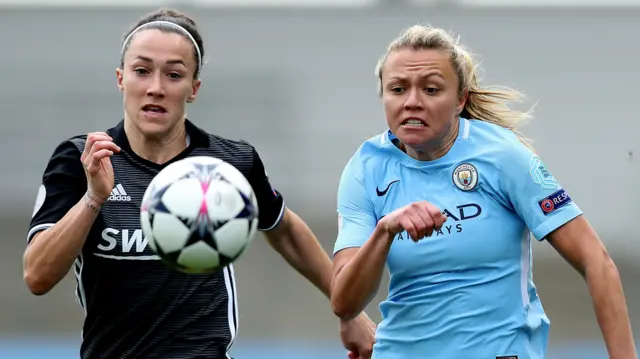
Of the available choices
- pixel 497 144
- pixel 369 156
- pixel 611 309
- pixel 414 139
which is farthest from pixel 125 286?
pixel 611 309

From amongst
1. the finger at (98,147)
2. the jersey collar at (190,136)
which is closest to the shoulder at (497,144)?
the jersey collar at (190,136)

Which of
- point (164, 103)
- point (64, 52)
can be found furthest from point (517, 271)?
point (64, 52)

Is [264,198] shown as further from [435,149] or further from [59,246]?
[59,246]

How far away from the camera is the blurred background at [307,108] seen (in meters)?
8.38

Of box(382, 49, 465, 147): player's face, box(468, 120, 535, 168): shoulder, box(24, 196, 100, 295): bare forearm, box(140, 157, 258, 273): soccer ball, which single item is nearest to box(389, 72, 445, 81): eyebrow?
box(382, 49, 465, 147): player's face

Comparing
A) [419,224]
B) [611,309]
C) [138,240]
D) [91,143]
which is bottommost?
[611,309]

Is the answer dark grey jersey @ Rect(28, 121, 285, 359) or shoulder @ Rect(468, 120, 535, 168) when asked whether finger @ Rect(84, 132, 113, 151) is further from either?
shoulder @ Rect(468, 120, 535, 168)

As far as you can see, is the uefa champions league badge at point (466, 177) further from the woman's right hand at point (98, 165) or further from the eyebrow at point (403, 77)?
the woman's right hand at point (98, 165)

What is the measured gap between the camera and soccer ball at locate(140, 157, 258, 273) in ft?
10.8

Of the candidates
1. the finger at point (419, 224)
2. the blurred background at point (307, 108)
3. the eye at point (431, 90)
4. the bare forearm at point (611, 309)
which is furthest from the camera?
the blurred background at point (307, 108)

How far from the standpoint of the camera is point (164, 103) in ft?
12.5

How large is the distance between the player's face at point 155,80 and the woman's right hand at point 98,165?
275 mm

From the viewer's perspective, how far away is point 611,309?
341 cm

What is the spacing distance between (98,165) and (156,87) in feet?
1.31
